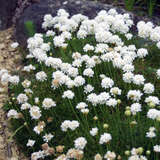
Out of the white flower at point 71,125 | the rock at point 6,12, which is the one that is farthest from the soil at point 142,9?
the white flower at point 71,125

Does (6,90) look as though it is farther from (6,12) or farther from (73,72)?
(6,12)

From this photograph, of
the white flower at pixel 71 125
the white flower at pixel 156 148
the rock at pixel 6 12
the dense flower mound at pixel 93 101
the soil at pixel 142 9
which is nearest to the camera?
the white flower at pixel 156 148

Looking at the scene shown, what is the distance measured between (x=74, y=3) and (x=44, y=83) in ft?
7.40

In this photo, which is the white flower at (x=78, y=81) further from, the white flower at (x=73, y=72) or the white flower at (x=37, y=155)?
the white flower at (x=37, y=155)

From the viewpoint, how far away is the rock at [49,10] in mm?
6602

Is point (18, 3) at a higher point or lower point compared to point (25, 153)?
higher

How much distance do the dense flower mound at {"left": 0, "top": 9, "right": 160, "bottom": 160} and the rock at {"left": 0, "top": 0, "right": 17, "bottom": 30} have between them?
1826mm

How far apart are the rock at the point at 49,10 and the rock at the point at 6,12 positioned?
0.52 m

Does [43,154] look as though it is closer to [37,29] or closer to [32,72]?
[32,72]

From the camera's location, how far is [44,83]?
203 inches

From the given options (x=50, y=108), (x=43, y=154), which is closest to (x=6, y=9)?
(x=50, y=108)

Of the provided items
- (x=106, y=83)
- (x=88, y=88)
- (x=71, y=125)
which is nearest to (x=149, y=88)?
(x=106, y=83)

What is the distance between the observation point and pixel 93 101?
420 cm

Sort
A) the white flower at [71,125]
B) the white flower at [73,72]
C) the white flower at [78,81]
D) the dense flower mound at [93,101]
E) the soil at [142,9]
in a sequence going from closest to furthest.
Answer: the dense flower mound at [93,101] → the white flower at [71,125] → the white flower at [78,81] → the white flower at [73,72] → the soil at [142,9]
